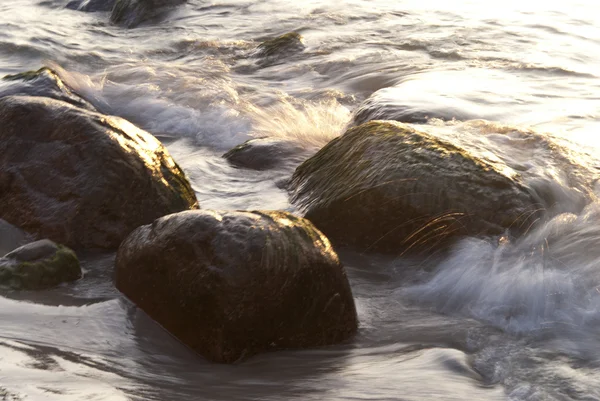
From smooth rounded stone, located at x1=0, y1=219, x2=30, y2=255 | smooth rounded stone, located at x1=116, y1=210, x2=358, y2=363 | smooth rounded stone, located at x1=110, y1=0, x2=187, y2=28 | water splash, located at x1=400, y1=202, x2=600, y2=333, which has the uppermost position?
smooth rounded stone, located at x1=110, y1=0, x2=187, y2=28

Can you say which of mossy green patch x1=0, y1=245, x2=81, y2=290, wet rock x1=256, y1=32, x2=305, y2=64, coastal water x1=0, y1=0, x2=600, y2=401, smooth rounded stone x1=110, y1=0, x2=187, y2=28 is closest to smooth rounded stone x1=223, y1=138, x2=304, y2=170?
coastal water x1=0, y1=0, x2=600, y2=401

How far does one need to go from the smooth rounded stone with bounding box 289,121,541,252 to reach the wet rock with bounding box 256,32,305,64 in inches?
228

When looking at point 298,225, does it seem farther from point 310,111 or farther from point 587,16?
point 587,16

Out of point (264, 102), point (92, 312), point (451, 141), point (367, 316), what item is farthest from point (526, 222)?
point (264, 102)

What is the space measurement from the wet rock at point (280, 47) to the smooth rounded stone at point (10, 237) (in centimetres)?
614

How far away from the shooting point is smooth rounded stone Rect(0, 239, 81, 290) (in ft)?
12.4

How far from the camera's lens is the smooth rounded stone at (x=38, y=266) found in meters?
3.77

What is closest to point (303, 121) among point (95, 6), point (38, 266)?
point (38, 266)

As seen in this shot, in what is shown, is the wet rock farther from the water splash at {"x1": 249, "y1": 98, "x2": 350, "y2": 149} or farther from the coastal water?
the water splash at {"x1": 249, "y1": 98, "x2": 350, "y2": 149}

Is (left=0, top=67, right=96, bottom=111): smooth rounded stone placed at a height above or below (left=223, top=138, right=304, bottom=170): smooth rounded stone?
above

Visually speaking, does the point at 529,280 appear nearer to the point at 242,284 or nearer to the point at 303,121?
the point at 242,284

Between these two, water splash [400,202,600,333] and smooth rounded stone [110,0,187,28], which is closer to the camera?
water splash [400,202,600,333]

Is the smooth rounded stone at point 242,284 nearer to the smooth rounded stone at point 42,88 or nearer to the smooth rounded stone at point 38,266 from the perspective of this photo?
the smooth rounded stone at point 38,266

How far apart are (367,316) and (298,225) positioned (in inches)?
22.2
